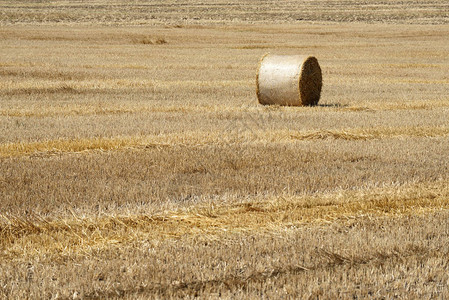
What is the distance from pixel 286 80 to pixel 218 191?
805 cm

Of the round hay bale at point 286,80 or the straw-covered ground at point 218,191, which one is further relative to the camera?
the round hay bale at point 286,80

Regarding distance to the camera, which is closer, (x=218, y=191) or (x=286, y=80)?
(x=218, y=191)

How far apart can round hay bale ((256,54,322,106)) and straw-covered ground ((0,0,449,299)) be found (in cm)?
37

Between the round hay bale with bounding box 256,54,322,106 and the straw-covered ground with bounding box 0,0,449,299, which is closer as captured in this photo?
the straw-covered ground with bounding box 0,0,449,299

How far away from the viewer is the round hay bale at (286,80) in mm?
16109

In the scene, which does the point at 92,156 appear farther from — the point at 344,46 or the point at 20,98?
the point at 344,46

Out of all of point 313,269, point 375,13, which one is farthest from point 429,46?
point 375,13

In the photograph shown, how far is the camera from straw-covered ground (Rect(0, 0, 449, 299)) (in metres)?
5.65

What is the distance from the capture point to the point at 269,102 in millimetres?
16609

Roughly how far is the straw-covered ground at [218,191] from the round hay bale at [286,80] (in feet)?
1.21

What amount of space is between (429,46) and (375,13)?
4158cm

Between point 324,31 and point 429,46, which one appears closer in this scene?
point 429,46

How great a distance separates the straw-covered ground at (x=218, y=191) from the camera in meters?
5.65

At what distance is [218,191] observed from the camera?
8.45 m
